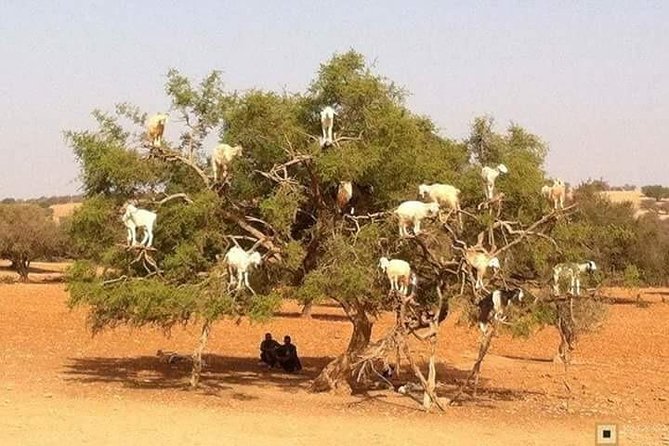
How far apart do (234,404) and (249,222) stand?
11.2 ft

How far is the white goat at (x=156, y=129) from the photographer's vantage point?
15.8 metres

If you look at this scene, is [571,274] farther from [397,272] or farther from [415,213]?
[415,213]

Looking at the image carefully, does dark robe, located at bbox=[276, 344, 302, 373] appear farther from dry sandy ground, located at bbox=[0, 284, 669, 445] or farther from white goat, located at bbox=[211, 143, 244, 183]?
white goat, located at bbox=[211, 143, 244, 183]

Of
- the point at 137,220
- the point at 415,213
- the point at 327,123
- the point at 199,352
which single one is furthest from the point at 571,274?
the point at 137,220

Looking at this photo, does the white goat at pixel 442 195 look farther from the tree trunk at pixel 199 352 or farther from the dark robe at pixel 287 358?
the dark robe at pixel 287 358

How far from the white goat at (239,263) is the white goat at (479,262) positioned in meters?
3.51

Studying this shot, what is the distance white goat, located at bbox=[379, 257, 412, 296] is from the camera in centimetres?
1485

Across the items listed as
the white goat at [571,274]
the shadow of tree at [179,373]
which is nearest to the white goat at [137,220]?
the shadow of tree at [179,373]

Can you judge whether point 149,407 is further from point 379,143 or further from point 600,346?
point 600,346

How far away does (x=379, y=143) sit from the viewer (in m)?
16.6

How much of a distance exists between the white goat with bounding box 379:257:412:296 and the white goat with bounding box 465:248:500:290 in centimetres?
100

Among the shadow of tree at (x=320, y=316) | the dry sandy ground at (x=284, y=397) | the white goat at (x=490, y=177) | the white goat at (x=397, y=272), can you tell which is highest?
the white goat at (x=490, y=177)

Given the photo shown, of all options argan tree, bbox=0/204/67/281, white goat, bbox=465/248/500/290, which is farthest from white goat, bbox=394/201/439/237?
argan tree, bbox=0/204/67/281

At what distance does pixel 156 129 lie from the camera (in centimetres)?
1595
